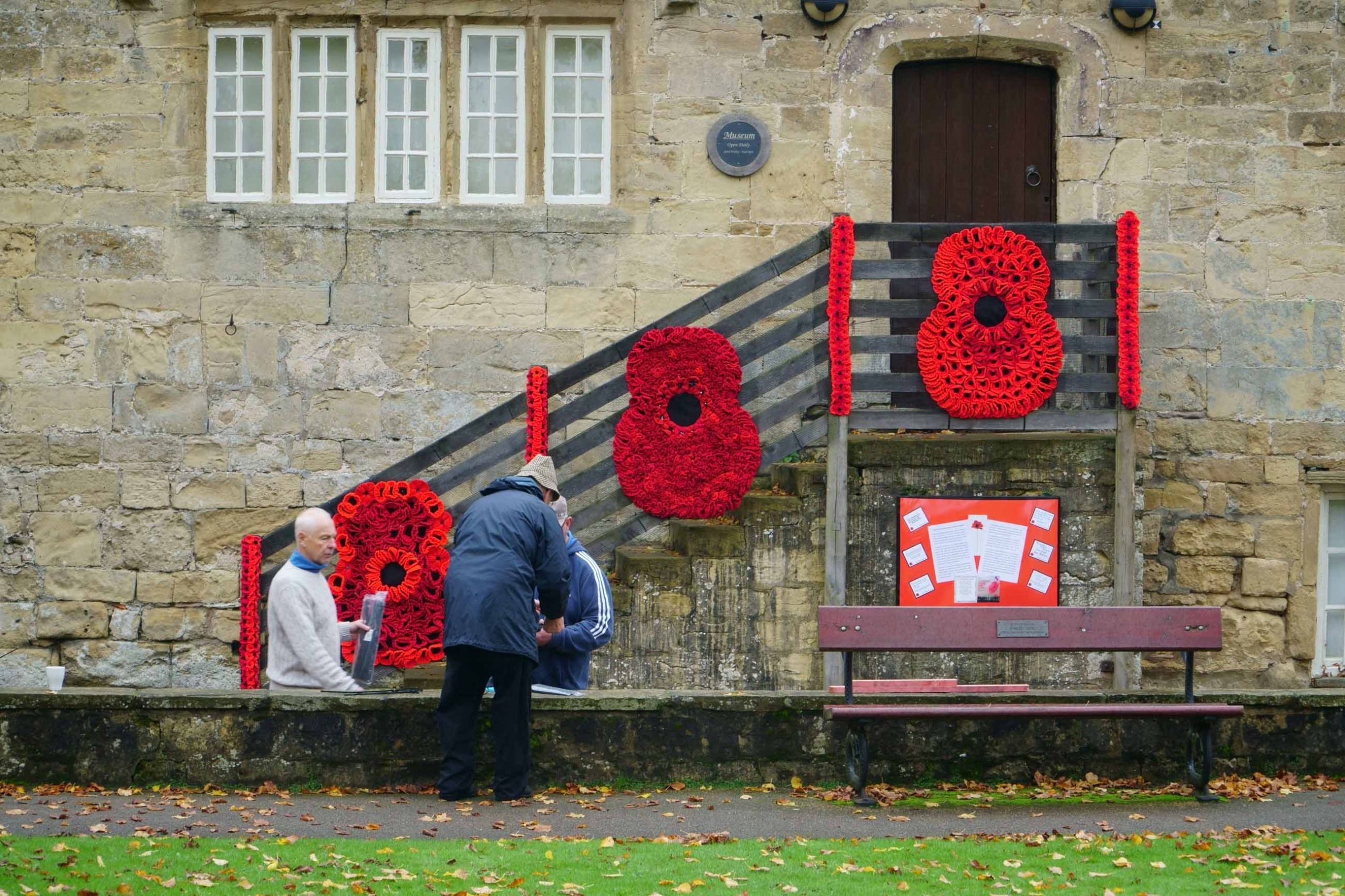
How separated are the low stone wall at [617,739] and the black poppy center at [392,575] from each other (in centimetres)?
229

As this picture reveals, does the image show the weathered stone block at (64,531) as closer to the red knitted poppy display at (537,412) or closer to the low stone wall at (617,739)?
the red knitted poppy display at (537,412)

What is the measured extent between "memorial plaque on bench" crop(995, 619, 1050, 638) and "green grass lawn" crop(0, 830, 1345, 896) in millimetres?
1312

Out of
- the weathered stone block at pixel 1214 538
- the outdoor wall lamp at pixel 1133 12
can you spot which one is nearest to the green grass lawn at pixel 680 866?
the weathered stone block at pixel 1214 538

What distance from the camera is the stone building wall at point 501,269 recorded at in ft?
40.1

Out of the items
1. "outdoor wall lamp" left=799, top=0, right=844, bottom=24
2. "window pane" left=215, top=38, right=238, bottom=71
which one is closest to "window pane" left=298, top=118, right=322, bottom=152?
"window pane" left=215, top=38, right=238, bottom=71

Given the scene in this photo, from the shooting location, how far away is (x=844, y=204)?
12.3 m

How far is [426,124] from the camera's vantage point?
41.0 ft

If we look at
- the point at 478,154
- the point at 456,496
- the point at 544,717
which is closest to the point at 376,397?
the point at 456,496

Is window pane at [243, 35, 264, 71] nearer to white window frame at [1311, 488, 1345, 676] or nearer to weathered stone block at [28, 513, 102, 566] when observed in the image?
weathered stone block at [28, 513, 102, 566]

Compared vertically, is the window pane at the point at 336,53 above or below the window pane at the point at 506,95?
above

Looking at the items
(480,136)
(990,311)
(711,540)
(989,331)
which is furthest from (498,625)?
(480,136)

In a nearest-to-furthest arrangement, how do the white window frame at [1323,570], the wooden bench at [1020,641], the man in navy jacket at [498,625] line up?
the man in navy jacket at [498,625] < the wooden bench at [1020,641] < the white window frame at [1323,570]

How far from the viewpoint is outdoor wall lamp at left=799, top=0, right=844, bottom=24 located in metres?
12.2

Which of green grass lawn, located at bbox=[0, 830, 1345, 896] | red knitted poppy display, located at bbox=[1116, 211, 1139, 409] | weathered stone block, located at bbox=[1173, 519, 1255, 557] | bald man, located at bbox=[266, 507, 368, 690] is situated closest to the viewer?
green grass lawn, located at bbox=[0, 830, 1345, 896]
